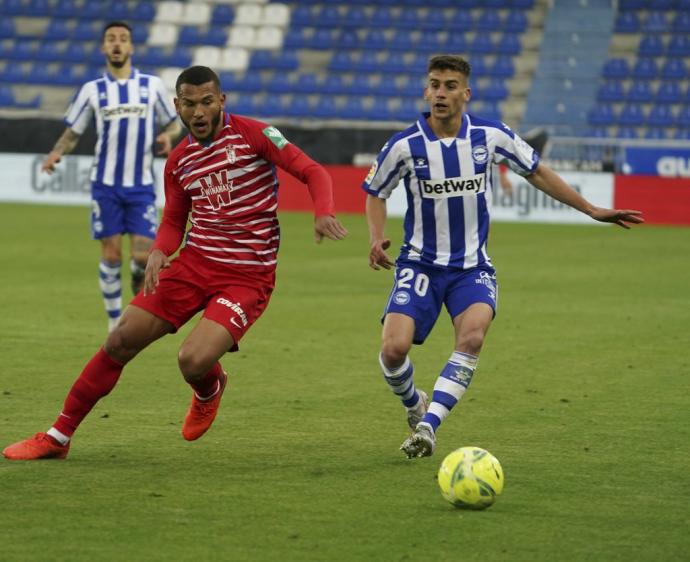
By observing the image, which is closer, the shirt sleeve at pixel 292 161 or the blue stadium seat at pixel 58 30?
the shirt sleeve at pixel 292 161

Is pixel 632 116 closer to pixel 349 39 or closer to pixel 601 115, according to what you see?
pixel 601 115

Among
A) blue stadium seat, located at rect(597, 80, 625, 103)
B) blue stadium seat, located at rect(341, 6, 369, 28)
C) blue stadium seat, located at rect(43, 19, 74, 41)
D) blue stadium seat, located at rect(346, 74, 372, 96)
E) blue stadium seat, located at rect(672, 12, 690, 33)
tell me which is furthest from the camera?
blue stadium seat, located at rect(43, 19, 74, 41)

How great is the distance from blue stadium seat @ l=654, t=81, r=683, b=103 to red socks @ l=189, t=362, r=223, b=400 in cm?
2217

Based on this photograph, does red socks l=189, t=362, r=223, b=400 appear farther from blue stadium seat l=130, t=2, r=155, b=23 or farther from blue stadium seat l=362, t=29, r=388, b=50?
blue stadium seat l=130, t=2, r=155, b=23

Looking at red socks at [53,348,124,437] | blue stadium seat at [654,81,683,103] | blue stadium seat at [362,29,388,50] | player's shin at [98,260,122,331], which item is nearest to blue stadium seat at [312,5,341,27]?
blue stadium seat at [362,29,388,50]

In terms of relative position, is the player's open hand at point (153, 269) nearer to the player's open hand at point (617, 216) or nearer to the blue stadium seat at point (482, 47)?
the player's open hand at point (617, 216)

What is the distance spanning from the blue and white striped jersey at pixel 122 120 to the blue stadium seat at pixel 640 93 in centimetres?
1842

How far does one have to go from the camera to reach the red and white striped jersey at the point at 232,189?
6.59 meters

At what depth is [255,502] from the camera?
5.64 m

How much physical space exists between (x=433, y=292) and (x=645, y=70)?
22.6m

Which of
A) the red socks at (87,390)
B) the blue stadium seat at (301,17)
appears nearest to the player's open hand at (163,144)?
the red socks at (87,390)

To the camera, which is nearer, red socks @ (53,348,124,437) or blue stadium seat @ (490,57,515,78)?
red socks @ (53,348,124,437)

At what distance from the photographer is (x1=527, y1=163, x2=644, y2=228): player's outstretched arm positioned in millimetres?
6742

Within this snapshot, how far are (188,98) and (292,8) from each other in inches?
1002
